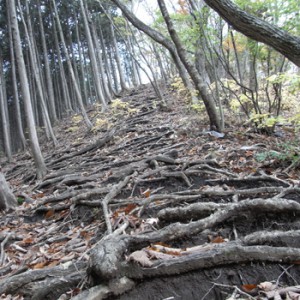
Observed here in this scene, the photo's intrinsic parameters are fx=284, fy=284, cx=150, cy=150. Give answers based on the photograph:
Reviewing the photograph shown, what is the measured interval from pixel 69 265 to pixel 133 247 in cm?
61

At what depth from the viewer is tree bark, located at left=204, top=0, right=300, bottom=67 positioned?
321 cm

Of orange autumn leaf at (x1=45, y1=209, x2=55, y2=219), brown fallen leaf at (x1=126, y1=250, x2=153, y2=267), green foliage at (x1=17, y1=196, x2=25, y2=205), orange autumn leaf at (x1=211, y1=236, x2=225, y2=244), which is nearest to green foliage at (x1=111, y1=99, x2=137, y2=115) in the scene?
green foliage at (x1=17, y1=196, x2=25, y2=205)

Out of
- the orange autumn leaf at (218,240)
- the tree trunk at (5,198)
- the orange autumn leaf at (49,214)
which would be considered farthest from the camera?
the tree trunk at (5,198)

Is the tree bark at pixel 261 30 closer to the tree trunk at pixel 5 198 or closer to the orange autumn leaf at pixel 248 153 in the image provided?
the orange autumn leaf at pixel 248 153

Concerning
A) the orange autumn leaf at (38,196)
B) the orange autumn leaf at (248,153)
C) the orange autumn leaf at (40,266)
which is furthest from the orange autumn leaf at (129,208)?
the orange autumn leaf at (38,196)

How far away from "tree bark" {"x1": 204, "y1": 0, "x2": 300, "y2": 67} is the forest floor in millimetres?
1570

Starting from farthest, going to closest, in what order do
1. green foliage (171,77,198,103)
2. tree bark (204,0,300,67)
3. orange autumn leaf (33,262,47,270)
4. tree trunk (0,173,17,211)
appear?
green foliage (171,77,198,103) → tree trunk (0,173,17,211) → tree bark (204,0,300,67) → orange autumn leaf (33,262,47,270)

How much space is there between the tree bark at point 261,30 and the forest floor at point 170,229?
157 cm

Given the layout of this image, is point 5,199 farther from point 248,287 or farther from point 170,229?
point 248,287

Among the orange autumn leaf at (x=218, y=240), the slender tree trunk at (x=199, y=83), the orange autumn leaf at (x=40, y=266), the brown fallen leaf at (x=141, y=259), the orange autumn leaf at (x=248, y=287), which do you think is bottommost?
the orange autumn leaf at (x=248, y=287)

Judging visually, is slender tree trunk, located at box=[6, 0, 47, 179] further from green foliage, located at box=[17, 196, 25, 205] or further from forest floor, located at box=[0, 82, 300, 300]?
green foliage, located at box=[17, 196, 25, 205]

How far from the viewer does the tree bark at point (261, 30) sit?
3.21m

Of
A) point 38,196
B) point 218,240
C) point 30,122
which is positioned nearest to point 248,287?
point 218,240

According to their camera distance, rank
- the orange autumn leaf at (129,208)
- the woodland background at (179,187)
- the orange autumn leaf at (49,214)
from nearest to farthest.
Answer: the woodland background at (179,187) < the orange autumn leaf at (129,208) < the orange autumn leaf at (49,214)
